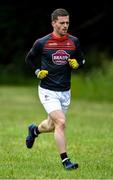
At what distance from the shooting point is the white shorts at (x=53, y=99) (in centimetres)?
1103

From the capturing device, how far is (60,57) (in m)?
11.1

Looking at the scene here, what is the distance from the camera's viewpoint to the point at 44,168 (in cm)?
1082

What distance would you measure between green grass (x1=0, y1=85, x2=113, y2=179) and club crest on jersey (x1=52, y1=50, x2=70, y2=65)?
1.46m

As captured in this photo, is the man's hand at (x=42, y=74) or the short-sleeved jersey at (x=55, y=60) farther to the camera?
the short-sleeved jersey at (x=55, y=60)

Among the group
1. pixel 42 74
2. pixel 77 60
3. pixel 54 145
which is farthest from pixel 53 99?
pixel 54 145

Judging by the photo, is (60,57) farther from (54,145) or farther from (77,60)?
(54,145)

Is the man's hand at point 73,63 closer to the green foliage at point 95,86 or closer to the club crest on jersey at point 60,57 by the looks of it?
the club crest on jersey at point 60,57

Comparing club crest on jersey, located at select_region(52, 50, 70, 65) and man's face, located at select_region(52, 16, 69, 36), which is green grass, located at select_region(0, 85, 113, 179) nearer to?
club crest on jersey, located at select_region(52, 50, 70, 65)

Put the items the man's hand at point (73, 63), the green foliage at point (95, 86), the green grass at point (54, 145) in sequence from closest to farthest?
the green grass at point (54, 145) < the man's hand at point (73, 63) < the green foliage at point (95, 86)

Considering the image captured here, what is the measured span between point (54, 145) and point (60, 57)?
10.8 feet

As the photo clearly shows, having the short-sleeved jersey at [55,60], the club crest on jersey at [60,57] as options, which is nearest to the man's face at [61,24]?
the short-sleeved jersey at [55,60]

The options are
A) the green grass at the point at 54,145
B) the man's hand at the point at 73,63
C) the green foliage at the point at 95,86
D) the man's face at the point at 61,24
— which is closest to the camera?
the green grass at the point at 54,145

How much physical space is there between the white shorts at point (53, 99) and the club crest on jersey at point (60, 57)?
0.42 m

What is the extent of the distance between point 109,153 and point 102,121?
21.9ft
